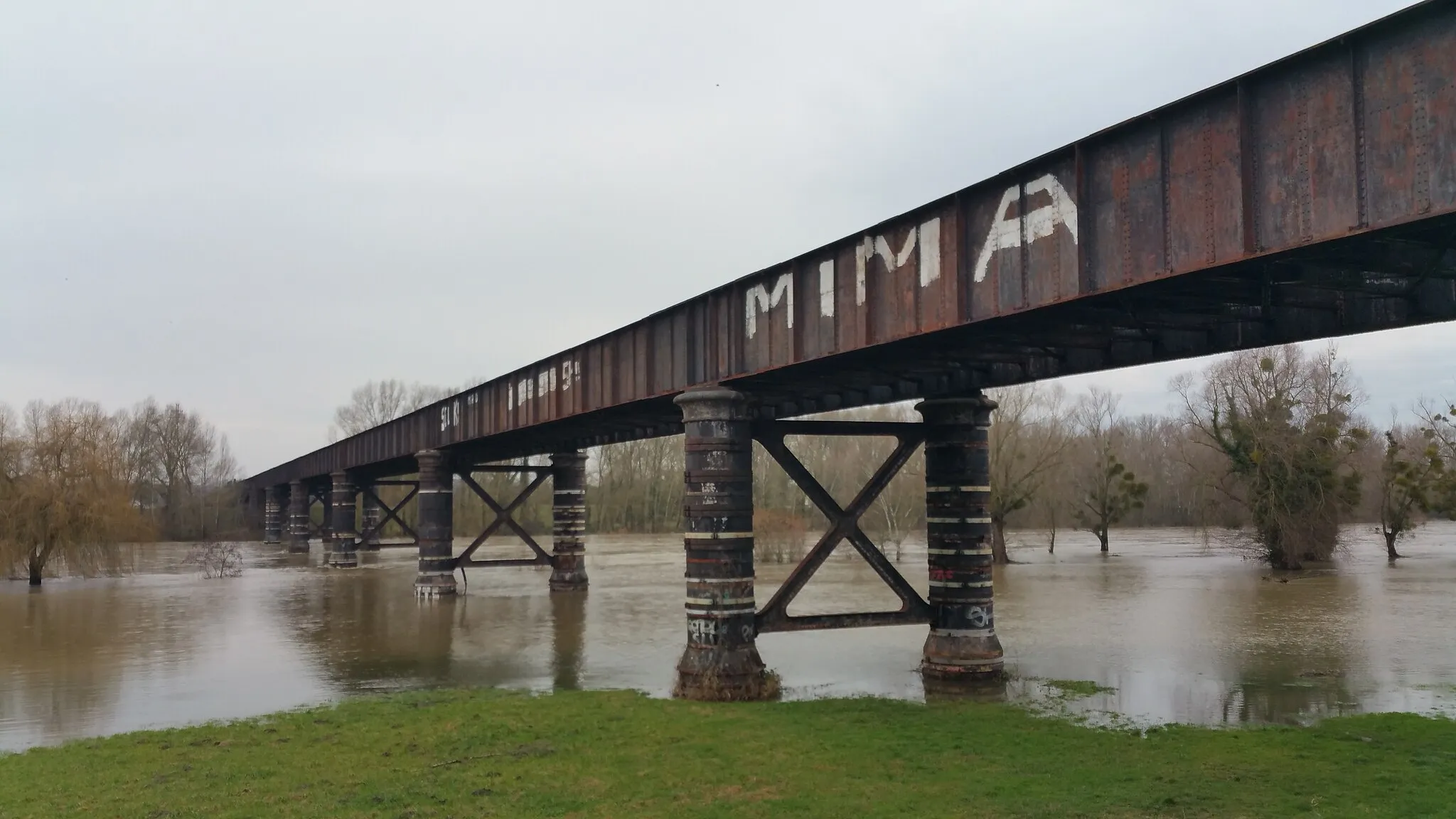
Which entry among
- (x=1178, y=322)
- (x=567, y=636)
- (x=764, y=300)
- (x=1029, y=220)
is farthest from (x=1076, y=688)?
(x=567, y=636)

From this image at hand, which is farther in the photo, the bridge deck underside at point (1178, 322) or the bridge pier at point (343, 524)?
the bridge pier at point (343, 524)

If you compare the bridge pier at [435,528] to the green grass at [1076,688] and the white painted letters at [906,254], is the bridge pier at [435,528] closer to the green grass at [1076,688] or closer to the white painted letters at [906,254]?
the green grass at [1076,688]

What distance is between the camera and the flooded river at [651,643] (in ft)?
55.5

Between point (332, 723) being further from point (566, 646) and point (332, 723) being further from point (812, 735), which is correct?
point (566, 646)

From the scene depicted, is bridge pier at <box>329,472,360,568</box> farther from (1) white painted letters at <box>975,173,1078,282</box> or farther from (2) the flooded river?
(1) white painted letters at <box>975,173,1078,282</box>

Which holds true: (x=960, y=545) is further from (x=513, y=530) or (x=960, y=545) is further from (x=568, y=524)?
(x=513, y=530)

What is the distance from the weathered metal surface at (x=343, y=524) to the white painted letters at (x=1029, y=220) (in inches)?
1846

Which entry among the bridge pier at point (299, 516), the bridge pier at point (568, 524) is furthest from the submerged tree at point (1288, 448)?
the bridge pier at point (299, 516)

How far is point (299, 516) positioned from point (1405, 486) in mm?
62479

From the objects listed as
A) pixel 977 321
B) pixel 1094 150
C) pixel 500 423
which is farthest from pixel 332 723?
pixel 500 423

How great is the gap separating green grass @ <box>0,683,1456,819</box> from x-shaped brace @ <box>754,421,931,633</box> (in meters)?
2.81

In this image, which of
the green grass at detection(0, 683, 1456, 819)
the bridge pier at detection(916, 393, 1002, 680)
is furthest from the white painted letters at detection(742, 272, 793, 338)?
the green grass at detection(0, 683, 1456, 819)

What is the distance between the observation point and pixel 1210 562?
165 ft

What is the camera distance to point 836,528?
18.5 m
